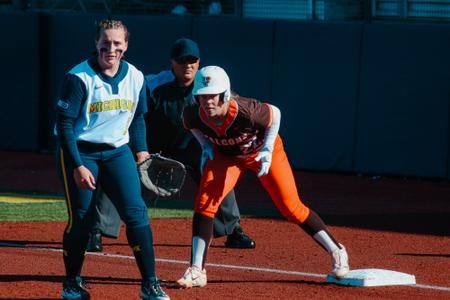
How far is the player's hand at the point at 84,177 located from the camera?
6.47 metres

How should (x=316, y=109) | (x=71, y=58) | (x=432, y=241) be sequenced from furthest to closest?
1. (x=71, y=58)
2. (x=316, y=109)
3. (x=432, y=241)

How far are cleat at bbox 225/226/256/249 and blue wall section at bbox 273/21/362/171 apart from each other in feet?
19.9

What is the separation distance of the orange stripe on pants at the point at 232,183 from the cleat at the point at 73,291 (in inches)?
40.5

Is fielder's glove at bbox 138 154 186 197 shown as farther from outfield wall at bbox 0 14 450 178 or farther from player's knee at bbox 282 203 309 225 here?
outfield wall at bbox 0 14 450 178

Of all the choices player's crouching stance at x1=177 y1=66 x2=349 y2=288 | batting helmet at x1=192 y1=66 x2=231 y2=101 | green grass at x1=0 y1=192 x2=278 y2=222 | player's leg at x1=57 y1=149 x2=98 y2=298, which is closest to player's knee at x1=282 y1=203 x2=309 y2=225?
player's crouching stance at x1=177 y1=66 x2=349 y2=288

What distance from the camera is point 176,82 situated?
30.1ft

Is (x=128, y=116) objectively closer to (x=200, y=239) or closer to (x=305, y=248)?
(x=200, y=239)

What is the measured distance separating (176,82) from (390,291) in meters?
2.87

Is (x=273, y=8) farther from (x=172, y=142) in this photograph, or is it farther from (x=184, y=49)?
(x=184, y=49)

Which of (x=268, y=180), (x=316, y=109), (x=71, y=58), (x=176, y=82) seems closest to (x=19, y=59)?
(x=71, y=58)

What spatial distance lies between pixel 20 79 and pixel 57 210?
674 cm

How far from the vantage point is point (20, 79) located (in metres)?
17.9

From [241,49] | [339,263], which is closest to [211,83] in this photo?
[339,263]

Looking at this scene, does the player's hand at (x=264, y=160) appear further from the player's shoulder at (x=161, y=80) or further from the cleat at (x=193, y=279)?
the player's shoulder at (x=161, y=80)
